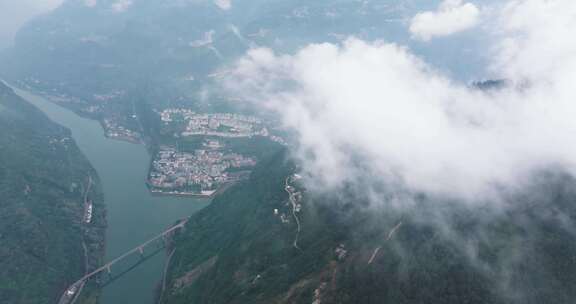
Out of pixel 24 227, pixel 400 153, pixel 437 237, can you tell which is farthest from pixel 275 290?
pixel 24 227

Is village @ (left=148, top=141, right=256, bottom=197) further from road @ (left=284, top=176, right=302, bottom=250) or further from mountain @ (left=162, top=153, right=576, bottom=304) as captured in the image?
road @ (left=284, top=176, right=302, bottom=250)

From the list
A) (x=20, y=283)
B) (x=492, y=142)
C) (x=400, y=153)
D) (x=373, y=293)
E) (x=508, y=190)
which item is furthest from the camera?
(x=400, y=153)

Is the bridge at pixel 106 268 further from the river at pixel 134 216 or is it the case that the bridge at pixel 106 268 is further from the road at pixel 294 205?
the road at pixel 294 205

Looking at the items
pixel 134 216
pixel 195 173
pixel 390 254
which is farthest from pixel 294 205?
pixel 195 173

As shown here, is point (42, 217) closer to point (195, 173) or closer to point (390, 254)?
point (195, 173)

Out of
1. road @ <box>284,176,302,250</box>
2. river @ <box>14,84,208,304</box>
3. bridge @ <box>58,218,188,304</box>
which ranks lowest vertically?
river @ <box>14,84,208,304</box>

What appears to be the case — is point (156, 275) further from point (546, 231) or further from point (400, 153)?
point (546, 231)

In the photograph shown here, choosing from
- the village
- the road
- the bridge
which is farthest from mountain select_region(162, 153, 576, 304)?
the village
